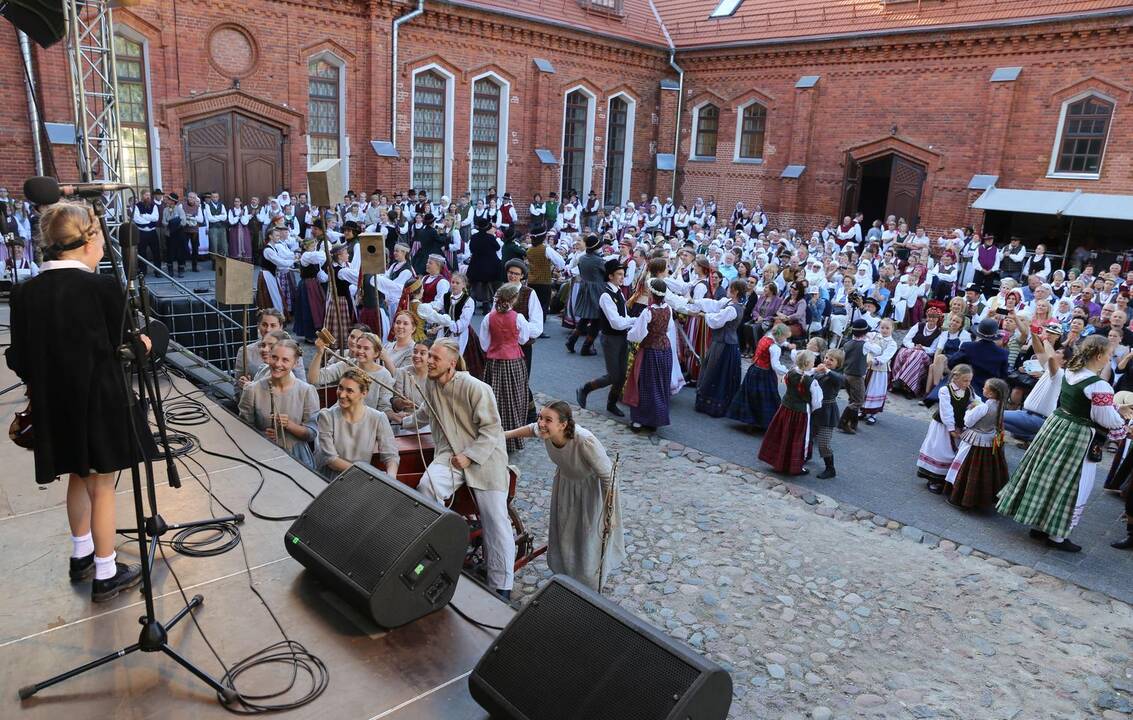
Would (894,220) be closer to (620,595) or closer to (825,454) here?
(825,454)

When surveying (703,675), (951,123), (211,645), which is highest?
(951,123)

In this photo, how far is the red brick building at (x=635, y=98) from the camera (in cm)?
1636

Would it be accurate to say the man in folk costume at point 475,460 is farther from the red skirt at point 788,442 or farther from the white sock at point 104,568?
the red skirt at point 788,442

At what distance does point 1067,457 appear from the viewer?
19.2 feet

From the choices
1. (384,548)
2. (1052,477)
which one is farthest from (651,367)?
(384,548)

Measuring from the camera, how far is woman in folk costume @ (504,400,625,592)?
4578mm

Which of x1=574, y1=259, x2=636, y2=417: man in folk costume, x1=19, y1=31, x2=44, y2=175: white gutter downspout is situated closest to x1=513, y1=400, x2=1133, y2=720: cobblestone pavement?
x1=574, y1=259, x2=636, y2=417: man in folk costume

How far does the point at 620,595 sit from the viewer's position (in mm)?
5109

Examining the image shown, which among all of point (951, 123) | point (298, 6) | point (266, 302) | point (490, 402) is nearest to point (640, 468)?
point (490, 402)

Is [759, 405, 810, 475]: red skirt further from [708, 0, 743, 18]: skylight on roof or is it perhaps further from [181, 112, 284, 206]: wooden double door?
[708, 0, 743, 18]: skylight on roof

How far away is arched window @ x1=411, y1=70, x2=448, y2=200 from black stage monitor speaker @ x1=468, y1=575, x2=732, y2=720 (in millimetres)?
18803

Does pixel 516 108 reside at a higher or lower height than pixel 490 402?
higher

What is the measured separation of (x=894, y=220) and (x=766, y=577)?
16.2 meters

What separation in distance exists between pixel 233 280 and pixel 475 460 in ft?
9.42
